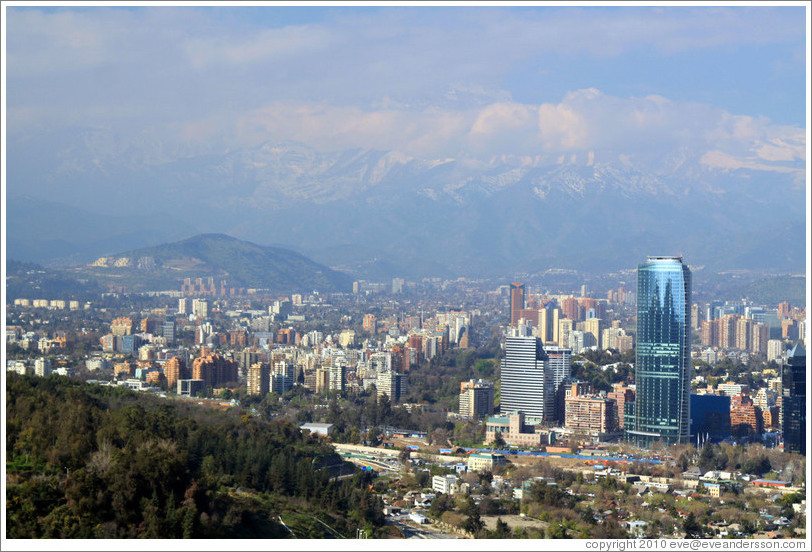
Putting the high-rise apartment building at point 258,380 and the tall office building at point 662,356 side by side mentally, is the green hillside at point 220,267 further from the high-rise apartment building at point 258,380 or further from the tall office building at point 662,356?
the tall office building at point 662,356

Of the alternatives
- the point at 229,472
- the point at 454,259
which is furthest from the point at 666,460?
the point at 454,259

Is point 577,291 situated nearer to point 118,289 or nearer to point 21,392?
point 118,289

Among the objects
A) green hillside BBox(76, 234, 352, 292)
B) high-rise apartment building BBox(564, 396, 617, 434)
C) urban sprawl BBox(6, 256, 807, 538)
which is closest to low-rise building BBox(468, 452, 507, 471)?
urban sprawl BBox(6, 256, 807, 538)

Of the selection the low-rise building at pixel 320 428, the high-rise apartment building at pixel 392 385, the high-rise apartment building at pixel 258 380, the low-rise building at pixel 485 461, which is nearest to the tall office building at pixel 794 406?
the low-rise building at pixel 485 461

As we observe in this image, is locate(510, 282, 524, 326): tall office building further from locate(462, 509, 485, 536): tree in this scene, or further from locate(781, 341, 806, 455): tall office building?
locate(462, 509, 485, 536): tree

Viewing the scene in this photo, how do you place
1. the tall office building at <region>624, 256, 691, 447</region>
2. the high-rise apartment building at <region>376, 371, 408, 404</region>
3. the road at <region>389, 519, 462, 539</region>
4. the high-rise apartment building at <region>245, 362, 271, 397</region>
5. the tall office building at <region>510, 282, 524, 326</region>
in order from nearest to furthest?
the road at <region>389, 519, 462, 539</region>
the tall office building at <region>624, 256, 691, 447</region>
the high-rise apartment building at <region>245, 362, 271, 397</region>
the high-rise apartment building at <region>376, 371, 408, 404</region>
the tall office building at <region>510, 282, 524, 326</region>

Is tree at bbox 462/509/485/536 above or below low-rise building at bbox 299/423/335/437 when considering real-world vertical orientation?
below

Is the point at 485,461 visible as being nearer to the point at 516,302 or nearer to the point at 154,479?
the point at 154,479
